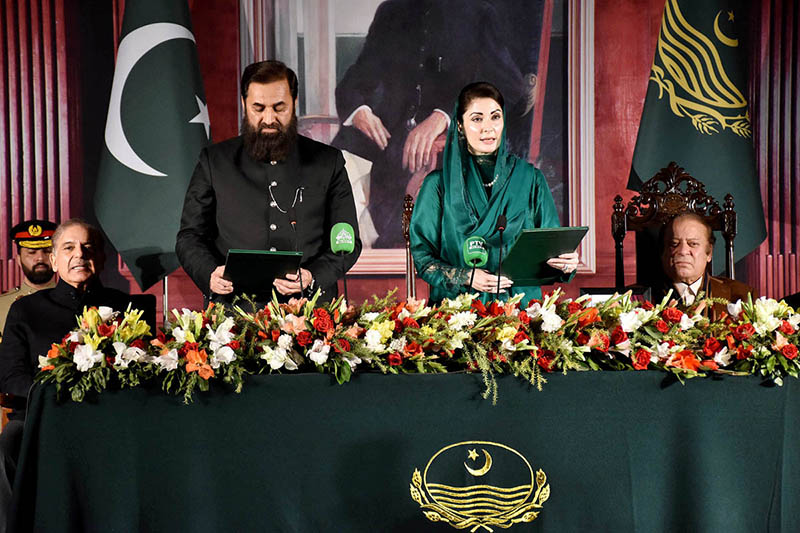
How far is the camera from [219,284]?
269 cm

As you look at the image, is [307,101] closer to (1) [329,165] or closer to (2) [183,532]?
(1) [329,165]

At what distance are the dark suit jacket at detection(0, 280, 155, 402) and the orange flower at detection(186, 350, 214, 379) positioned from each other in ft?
3.01

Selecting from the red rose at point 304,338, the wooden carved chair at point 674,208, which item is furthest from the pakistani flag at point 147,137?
the red rose at point 304,338

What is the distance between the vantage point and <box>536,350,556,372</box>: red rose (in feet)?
6.88

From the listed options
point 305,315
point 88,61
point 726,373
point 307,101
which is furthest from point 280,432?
point 88,61

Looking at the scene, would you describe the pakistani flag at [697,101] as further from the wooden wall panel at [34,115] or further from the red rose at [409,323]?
the wooden wall panel at [34,115]

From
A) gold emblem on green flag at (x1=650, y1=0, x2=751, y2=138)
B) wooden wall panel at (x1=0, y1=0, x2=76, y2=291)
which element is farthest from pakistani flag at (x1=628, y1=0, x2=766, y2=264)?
wooden wall panel at (x1=0, y1=0, x2=76, y2=291)

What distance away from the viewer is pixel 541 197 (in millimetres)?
3053

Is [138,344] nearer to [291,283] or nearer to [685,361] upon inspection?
[291,283]

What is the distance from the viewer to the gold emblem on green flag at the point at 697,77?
190 inches

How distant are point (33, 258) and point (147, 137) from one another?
3.35ft

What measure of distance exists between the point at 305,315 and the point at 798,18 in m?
4.23

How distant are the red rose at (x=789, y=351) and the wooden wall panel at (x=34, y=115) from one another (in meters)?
3.97

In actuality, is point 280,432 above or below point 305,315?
below
